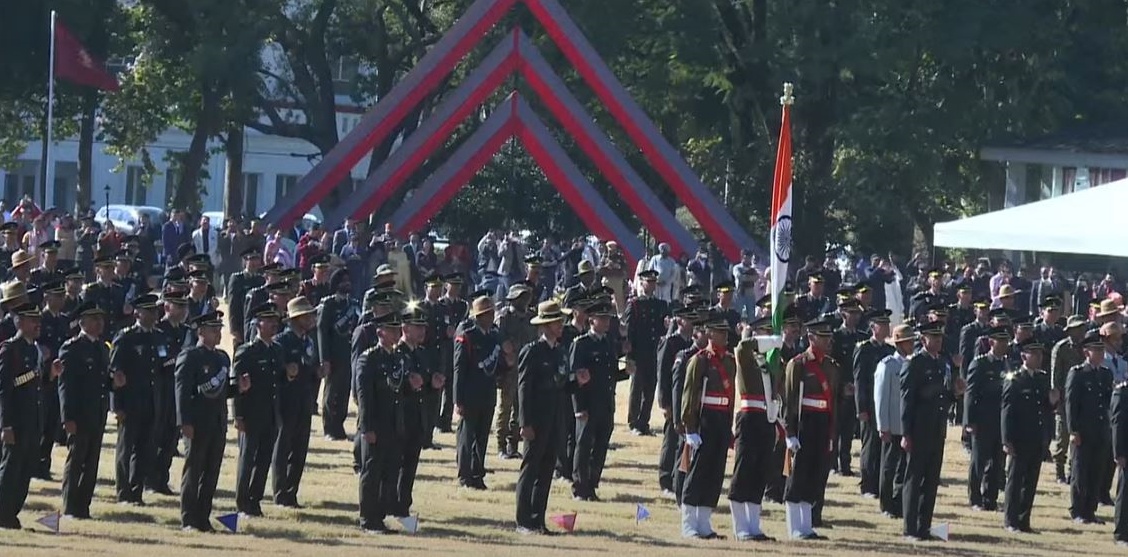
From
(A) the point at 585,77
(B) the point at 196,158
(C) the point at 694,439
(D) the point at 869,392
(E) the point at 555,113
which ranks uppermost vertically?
(A) the point at 585,77

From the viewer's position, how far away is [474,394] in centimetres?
1962

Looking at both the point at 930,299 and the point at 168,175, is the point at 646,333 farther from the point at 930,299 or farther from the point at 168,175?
the point at 168,175

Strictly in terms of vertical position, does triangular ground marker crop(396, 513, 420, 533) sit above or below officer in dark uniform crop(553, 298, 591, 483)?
below

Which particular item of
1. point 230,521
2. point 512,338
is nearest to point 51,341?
point 230,521

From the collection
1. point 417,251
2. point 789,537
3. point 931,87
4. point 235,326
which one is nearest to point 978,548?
point 789,537

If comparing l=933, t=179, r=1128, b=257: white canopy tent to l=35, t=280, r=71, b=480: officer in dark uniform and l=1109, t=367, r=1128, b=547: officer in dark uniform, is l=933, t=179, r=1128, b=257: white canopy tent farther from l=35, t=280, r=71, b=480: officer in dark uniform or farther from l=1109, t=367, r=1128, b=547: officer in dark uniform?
l=35, t=280, r=71, b=480: officer in dark uniform

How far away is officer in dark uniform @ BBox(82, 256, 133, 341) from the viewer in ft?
71.7

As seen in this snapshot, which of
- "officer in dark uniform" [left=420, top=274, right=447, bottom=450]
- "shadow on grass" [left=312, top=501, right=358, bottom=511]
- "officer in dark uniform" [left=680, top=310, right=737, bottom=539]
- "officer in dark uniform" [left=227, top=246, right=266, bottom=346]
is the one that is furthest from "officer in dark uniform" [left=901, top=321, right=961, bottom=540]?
"officer in dark uniform" [left=227, top=246, right=266, bottom=346]

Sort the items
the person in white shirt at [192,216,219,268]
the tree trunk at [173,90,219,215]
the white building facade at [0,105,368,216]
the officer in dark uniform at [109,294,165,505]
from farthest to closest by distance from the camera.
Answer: the white building facade at [0,105,368,216] → the tree trunk at [173,90,219,215] → the person in white shirt at [192,216,219,268] → the officer in dark uniform at [109,294,165,505]

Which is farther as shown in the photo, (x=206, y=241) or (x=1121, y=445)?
(x=206, y=241)

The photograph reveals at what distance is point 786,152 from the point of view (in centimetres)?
1942

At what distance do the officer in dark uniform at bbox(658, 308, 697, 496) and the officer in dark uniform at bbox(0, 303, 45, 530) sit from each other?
5305mm

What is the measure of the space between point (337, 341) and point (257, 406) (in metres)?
5.31

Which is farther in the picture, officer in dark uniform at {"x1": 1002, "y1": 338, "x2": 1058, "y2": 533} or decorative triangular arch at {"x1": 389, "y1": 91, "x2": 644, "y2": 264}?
decorative triangular arch at {"x1": 389, "y1": 91, "x2": 644, "y2": 264}
